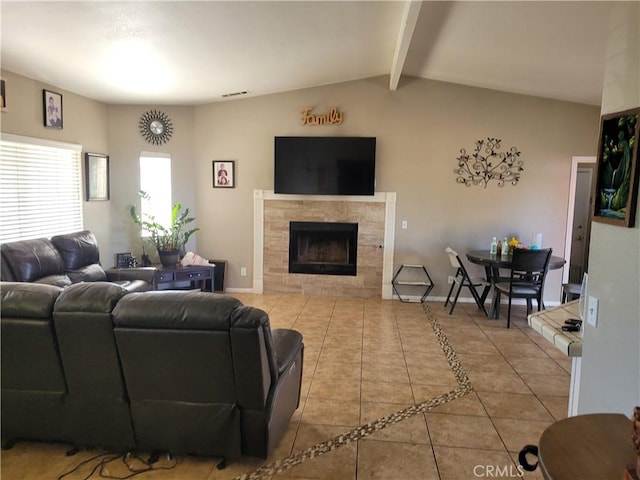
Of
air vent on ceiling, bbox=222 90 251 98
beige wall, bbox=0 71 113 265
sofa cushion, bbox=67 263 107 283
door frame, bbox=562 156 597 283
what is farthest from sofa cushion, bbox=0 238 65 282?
door frame, bbox=562 156 597 283

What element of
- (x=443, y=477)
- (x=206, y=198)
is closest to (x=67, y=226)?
(x=206, y=198)

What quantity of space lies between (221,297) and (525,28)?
11.1ft

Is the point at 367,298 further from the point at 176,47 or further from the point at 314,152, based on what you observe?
the point at 176,47

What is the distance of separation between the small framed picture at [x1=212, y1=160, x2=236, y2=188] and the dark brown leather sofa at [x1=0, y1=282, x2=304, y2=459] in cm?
407

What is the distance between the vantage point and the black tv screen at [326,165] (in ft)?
18.9

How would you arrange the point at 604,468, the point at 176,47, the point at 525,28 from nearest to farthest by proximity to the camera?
the point at 604,468 → the point at 525,28 → the point at 176,47

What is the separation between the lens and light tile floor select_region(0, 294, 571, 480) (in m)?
2.30

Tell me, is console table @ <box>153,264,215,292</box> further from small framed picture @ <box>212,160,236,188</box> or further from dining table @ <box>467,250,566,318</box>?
dining table @ <box>467,250,566,318</box>

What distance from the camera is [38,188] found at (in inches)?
180

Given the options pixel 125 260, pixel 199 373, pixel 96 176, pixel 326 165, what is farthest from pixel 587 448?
pixel 96 176

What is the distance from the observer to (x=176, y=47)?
3812 millimetres

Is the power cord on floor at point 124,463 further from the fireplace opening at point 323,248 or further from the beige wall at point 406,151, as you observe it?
the fireplace opening at point 323,248

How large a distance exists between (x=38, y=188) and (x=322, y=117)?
3551 mm

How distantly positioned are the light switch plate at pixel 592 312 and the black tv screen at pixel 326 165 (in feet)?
13.5
